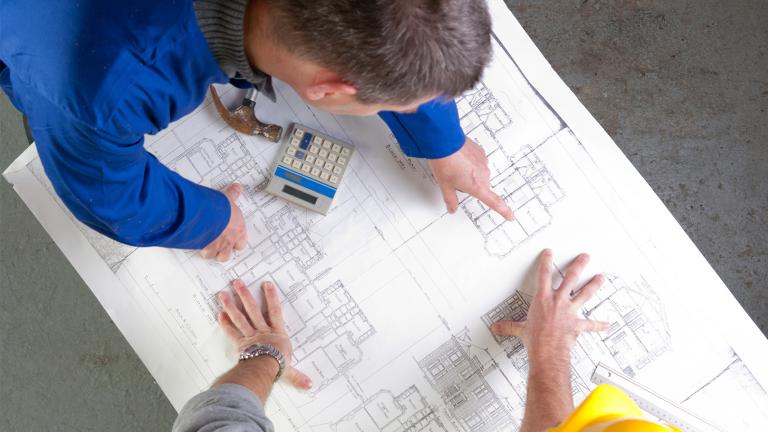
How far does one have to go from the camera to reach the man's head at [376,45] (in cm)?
45

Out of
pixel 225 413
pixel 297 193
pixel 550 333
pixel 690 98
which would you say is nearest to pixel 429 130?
pixel 297 193

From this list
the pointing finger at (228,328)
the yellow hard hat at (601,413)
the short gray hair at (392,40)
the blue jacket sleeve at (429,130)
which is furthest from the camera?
the pointing finger at (228,328)

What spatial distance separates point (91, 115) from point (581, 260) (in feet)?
2.08

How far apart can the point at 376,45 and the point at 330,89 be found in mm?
71

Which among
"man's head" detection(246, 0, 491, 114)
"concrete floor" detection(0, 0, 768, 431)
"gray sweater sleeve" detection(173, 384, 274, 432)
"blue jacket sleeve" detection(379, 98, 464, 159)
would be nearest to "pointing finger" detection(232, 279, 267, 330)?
"gray sweater sleeve" detection(173, 384, 274, 432)

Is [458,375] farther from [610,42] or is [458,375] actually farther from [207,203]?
[610,42]

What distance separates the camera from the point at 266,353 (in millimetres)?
826

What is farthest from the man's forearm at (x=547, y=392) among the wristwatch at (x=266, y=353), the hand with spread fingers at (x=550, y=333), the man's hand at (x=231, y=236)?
the man's hand at (x=231, y=236)

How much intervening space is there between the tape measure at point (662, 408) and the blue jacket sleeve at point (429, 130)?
1.29ft

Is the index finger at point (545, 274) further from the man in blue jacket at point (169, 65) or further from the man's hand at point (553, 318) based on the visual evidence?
the man in blue jacket at point (169, 65)

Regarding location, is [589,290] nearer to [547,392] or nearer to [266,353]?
[547,392]

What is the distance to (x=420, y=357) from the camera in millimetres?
864

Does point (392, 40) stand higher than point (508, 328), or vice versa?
point (392, 40)

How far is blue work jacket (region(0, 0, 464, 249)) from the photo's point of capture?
545 millimetres
